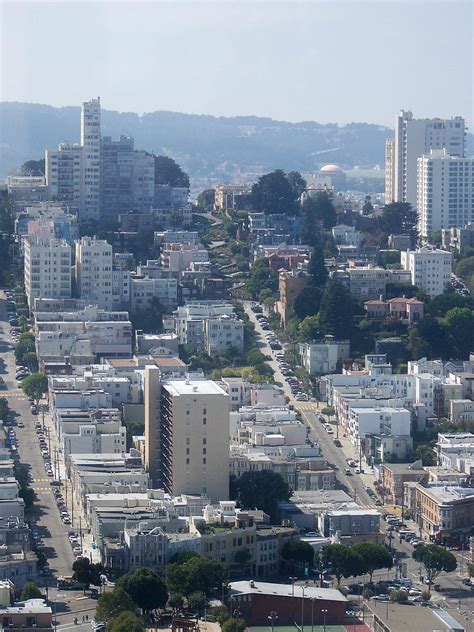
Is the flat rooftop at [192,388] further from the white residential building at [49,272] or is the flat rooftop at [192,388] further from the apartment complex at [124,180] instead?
the apartment complex at [124,180]

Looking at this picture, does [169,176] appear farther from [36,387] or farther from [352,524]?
[352,524]

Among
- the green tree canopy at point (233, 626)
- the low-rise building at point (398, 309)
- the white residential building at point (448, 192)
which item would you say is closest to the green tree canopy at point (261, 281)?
the low-rise building at point (398, 309)

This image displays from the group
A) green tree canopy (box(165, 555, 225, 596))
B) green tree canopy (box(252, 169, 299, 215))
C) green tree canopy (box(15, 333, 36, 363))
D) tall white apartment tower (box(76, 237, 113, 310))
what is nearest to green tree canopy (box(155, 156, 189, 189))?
green tree canopy (box(252, 169, 299, 215))

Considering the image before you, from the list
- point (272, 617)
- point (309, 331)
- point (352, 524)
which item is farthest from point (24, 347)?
point (272, 617)

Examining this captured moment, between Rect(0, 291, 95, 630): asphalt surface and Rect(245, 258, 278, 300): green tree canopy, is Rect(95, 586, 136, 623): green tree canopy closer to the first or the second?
Rect(0, 291, 95, 630): asphalt surface

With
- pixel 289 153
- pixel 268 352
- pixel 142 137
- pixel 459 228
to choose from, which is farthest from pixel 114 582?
pixel 289 153

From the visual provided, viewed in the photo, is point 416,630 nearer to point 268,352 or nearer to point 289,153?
point 268,352
